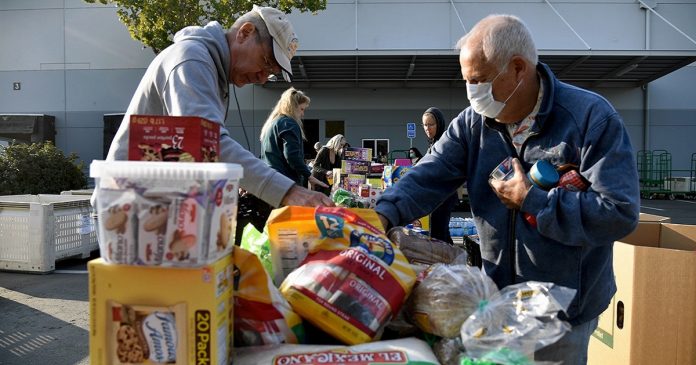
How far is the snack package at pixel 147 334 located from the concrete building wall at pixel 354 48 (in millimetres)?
18157

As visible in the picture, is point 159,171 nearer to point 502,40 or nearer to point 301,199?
point 301,199

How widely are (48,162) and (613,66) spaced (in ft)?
59.4

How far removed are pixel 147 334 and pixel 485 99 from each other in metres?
1.31

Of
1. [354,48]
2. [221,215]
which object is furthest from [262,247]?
[354,48]

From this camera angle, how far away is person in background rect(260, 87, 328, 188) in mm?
4535

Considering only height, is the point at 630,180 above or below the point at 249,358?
above

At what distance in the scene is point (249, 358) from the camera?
1.19m

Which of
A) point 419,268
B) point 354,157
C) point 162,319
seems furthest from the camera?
point 354,157

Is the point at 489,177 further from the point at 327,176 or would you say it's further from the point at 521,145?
the point at 327,176

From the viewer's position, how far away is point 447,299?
1.29 m

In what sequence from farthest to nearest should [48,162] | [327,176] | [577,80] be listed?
[577,80]
[48,162]
[327,176]

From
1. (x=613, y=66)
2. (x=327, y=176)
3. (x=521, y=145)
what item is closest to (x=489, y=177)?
(x=521, y=145)

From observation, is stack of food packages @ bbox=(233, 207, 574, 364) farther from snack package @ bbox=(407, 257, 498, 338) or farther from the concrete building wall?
the concrete building wall

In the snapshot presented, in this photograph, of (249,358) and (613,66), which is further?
(613,66)
